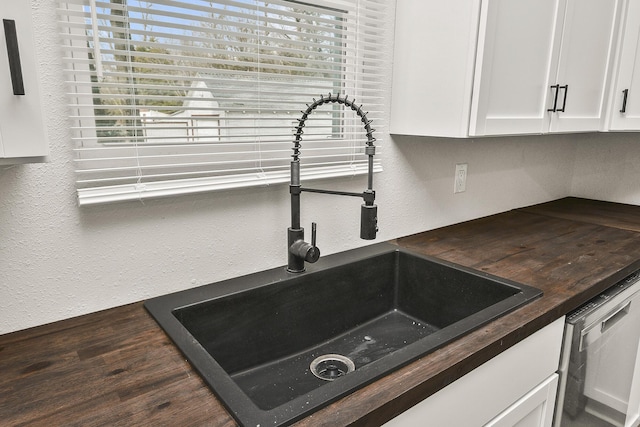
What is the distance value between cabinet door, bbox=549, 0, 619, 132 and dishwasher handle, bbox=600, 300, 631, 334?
0.64 meters

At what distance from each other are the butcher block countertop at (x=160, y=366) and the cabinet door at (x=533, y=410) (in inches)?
7.8

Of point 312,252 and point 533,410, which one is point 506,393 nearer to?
point 533,410

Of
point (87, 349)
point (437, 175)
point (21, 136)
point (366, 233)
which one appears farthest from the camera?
point (437, 175)

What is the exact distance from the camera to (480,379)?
933 millimetres

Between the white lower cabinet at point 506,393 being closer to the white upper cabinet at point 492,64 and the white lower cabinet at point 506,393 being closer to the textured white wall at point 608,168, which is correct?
the white upper cabinet at point 492,64

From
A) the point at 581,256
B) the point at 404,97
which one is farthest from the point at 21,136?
the point at 581,256

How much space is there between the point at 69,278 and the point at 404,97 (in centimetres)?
110

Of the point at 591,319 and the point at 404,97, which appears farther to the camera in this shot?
the point at 404,97

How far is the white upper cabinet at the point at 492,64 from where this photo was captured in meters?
1.27

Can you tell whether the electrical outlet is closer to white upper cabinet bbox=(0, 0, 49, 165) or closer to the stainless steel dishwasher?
the stainless steel dishwasher

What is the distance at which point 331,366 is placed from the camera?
3.80 feet

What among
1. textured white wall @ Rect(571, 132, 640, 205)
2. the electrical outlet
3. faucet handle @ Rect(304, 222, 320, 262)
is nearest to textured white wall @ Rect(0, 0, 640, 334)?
the electrical outlet

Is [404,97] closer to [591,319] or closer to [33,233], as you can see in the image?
[591,319]

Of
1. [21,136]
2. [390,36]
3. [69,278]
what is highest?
[390,36]
